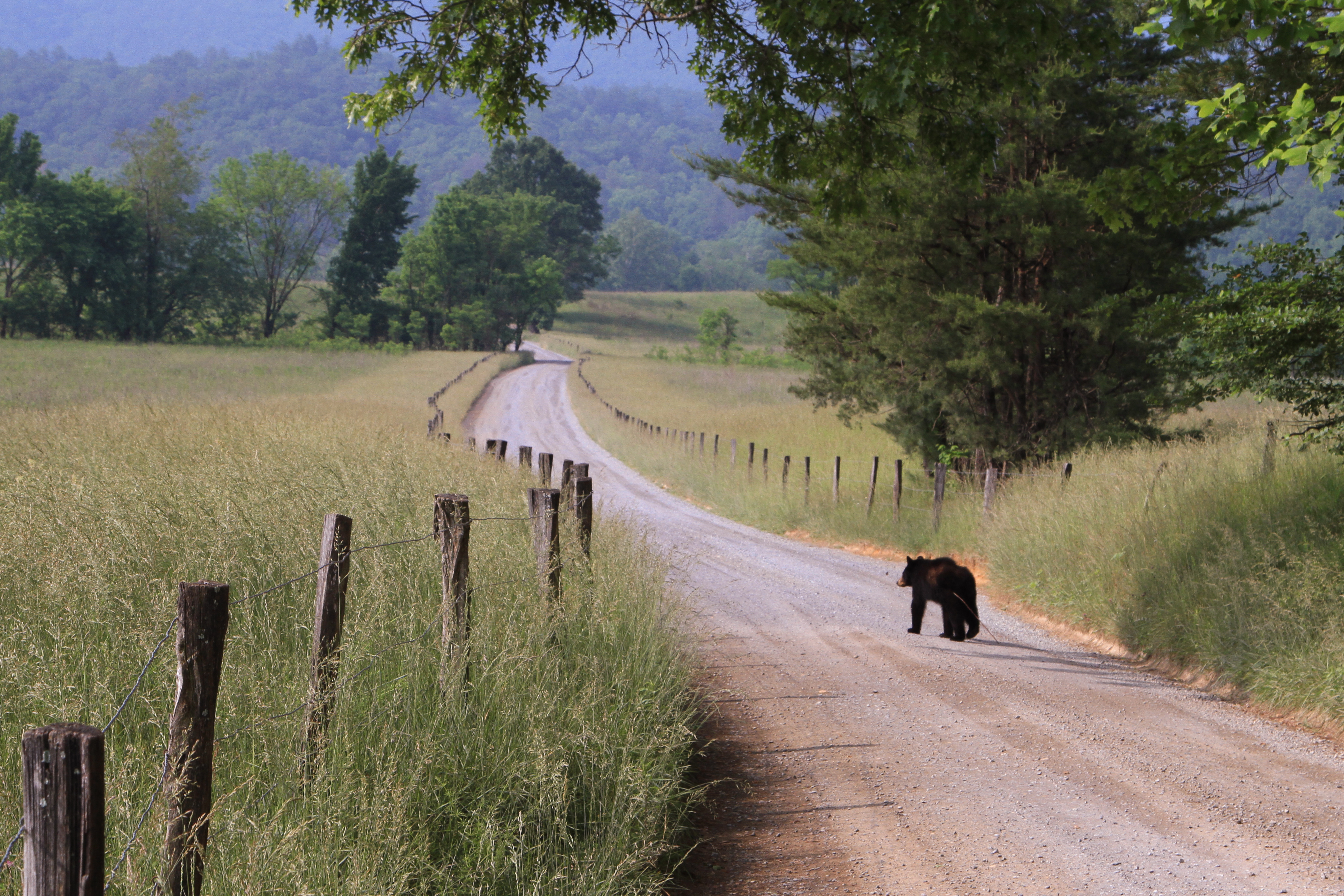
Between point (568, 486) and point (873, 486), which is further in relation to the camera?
point (873, 486)

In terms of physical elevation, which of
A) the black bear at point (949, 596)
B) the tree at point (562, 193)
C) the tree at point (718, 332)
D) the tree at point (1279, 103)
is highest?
the tree at point (562, 193)

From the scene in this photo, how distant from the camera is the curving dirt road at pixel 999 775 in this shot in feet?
14.2

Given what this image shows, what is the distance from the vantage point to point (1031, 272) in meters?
15.0

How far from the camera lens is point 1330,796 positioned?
5156 millimetres

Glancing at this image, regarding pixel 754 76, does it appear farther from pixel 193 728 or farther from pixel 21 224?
pixel 21 224

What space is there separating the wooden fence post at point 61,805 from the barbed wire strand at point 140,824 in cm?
36

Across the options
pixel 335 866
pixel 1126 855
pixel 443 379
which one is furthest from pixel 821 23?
pixel 443 379

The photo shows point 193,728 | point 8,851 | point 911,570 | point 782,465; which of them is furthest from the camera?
point 782,465

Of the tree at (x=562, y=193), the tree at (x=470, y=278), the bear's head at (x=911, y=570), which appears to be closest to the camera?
the bear's head at (x=911, y=570)

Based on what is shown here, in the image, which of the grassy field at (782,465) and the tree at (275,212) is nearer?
the grassy field at (782,465)

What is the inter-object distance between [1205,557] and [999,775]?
14.7ft

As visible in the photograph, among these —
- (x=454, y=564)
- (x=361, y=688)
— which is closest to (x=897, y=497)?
(x=454, y=564)

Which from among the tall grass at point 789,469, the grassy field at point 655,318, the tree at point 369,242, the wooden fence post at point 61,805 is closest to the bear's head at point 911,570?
the tall grass at point 789,469

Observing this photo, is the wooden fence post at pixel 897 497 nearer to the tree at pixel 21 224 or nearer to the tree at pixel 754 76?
the tree at pixel 754 76
